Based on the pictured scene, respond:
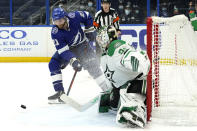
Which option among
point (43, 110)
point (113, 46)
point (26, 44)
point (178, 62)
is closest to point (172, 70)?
point (178, 62)

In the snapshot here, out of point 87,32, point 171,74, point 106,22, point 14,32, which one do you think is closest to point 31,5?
point 14,32

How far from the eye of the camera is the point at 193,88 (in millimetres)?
2787

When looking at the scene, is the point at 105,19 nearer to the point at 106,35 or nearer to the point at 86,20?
the point at 86,20

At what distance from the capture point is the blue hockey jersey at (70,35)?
10.00 feet

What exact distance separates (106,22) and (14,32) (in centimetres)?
294

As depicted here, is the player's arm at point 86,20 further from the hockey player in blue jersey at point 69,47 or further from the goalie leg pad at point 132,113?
the goalie leg pad at point 132,113

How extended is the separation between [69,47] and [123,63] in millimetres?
1294

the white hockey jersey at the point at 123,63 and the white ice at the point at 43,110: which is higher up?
the white hockey jersey at the point at 123,63

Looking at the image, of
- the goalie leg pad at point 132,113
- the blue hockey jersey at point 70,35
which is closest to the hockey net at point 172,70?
the goalie leg pad at point 132,113

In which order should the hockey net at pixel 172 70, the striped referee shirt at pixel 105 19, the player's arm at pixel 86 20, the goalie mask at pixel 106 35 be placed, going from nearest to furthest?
the goalie mask at pixel 106 35 < the hockey net at pixel 172 70 < the player's arm at pixel 86 20 < the striped referee shirt at pixel 105 19

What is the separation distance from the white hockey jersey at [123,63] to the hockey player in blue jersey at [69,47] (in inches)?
23.7

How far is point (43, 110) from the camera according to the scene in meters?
2.88

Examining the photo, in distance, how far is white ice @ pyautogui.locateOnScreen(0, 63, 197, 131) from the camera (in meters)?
2.31

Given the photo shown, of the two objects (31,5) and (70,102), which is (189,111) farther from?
(31,5)
